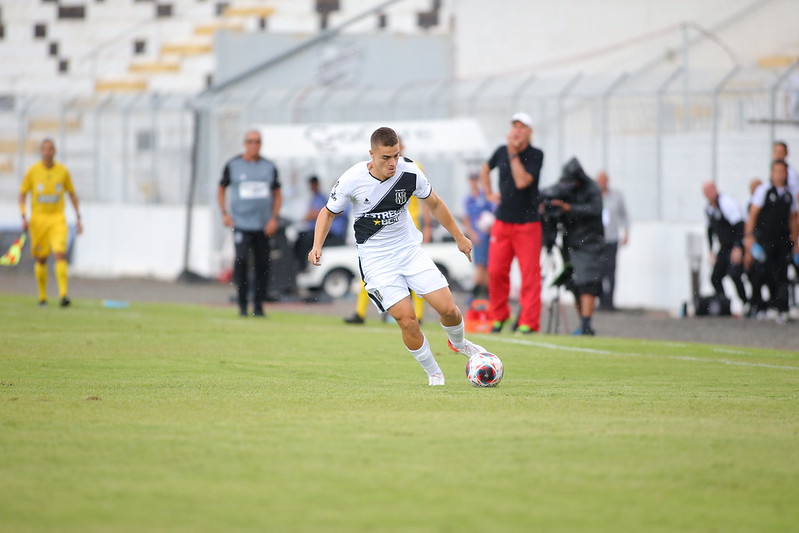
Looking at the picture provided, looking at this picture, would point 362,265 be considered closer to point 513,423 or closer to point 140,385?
point 140,385

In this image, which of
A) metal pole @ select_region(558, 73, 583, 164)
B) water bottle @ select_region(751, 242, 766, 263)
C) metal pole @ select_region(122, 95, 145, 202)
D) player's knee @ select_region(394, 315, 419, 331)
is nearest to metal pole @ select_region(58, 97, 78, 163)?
metal pole @ select_region(122, 95, 145, 202)

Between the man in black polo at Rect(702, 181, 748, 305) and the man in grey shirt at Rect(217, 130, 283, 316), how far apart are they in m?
5.74

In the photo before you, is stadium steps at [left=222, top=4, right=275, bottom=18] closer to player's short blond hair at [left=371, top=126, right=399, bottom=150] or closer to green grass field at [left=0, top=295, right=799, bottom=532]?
green grass field at [left=0, top=295, right=799, bottom=532]

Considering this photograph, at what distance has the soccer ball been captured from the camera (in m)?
8.98

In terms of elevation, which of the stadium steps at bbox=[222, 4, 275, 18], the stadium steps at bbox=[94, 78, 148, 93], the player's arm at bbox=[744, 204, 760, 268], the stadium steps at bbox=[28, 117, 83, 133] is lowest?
the player's arm at bbox=[744, 204, 760, 268]

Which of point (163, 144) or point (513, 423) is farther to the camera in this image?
point (163, 144)

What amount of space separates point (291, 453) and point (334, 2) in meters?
28.8

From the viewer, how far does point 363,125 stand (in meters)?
22.8

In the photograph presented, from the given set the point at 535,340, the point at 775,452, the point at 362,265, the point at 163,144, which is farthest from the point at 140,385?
the point at 163,144

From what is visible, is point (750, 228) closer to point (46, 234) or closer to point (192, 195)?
point (46, 234)

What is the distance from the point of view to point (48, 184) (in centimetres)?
1750

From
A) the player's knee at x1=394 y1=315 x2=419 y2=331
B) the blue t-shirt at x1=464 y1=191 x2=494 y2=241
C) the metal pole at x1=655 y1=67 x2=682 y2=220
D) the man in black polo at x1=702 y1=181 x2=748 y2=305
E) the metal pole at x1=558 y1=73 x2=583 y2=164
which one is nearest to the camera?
the player's knee at x1=394 y1=315 x2=419 y2=331

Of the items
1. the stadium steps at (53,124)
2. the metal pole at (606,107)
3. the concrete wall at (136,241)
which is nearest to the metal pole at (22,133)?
the stadium steps at (53,124)

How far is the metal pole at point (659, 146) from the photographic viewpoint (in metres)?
20.2
